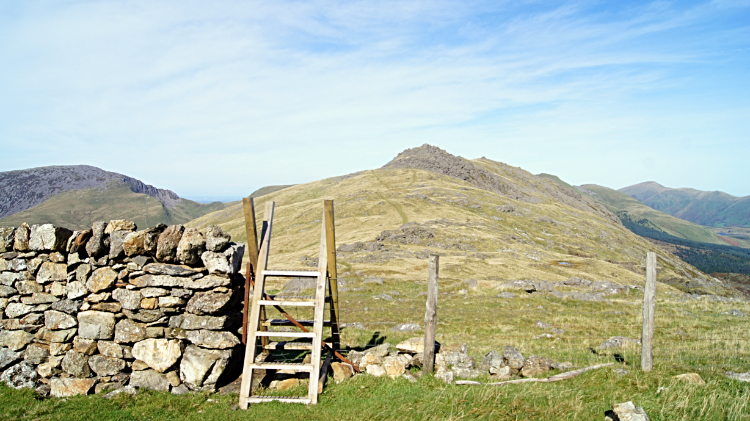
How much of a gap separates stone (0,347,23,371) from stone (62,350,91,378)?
138 cm

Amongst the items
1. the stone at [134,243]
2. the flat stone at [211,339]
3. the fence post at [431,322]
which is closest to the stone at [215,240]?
the stone at [134,243]

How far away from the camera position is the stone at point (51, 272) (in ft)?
30.3

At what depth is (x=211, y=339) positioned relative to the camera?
873 centimetres

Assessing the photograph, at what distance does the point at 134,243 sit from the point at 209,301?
2.19 metres

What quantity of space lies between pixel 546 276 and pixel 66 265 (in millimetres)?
37007

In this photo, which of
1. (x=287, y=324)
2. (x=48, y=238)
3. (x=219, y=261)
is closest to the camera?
(x=219, y=261)

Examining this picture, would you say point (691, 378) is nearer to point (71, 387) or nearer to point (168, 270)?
point (168, 270)

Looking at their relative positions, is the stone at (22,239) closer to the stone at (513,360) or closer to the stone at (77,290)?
the stone at (77,290)

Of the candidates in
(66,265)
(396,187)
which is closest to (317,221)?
(396,187)

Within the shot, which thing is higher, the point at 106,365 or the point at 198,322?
the point at 198,322

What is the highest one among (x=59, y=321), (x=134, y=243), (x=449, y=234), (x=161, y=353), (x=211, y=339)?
(x=134, y=243)

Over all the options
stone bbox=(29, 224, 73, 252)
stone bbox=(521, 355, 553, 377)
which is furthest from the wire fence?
stone bbox=(29, 224, 73, 252)

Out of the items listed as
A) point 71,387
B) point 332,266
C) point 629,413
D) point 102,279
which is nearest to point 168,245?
point 102,279

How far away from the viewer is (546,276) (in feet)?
123
